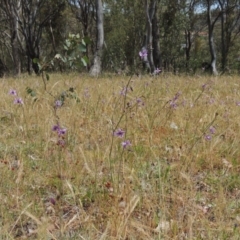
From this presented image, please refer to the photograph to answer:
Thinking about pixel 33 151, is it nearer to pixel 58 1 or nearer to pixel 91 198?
pixel 91 198

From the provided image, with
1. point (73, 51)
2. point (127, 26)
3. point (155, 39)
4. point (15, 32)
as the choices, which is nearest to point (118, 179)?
point (73, 51)

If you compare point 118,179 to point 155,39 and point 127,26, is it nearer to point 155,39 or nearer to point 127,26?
point 155,39

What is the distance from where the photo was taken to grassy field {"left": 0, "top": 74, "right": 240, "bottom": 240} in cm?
156

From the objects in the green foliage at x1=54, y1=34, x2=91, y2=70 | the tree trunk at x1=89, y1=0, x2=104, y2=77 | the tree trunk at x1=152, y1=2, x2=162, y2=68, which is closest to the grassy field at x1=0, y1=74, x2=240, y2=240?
the green foliage at x1=54, y1=34, x2=91, y2=70

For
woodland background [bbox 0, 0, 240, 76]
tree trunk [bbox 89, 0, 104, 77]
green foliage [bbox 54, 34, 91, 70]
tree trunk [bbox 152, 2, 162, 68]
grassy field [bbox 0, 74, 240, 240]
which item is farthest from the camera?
woodland background [bbox 0, 0, 240, 76]

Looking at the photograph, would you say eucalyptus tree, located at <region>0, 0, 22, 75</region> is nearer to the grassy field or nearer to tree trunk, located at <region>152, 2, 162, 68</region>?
tree trunk, located at <region>152, 2, 162, 68</region>

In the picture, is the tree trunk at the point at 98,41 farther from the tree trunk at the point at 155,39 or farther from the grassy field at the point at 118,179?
the grassy field at the point at 118,179

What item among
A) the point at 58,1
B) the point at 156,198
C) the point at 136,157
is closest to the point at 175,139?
the point at 136,157

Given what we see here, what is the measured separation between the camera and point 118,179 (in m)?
1.83

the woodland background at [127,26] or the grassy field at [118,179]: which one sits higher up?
the woodland background at [127,26]

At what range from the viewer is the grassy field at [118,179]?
1560mm

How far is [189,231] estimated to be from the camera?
1447 mm

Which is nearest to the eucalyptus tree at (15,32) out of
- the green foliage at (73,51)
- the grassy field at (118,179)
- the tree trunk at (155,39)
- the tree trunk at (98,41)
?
the tree trunk at (98,41)

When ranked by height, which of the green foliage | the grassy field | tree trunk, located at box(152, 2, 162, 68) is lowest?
the grassy field
